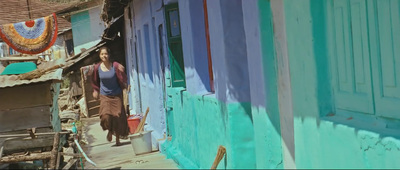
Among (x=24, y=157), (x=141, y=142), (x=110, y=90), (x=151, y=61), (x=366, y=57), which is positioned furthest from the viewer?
(x=151, y=61)

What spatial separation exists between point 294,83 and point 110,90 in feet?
22.3

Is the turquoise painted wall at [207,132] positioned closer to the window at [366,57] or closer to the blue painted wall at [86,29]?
the window at [366,57]

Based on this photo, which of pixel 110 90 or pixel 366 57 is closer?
pixel 366 57

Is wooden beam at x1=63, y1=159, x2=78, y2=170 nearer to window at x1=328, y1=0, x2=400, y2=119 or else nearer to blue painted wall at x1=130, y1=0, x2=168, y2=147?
blue painted wall at x1=130, y1=0, x2=168, y2=147

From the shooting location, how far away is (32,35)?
1831 cm

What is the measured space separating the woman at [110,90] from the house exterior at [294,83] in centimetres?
317

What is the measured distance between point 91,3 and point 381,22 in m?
24.4

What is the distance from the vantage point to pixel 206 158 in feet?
21.3

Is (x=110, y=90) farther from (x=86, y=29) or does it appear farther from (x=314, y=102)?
(x=86, y=29)

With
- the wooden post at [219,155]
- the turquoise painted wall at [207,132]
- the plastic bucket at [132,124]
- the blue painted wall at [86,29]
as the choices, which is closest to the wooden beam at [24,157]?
the turquoise painted wall at [207,132]

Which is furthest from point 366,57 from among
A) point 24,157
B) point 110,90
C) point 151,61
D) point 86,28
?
point 86,28

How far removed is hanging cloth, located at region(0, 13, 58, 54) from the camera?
1808 cm

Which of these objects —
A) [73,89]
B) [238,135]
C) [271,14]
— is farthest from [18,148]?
[73,89]

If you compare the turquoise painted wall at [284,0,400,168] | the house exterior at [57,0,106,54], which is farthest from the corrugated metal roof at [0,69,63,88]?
the house exterior at [57,0,106,54]
